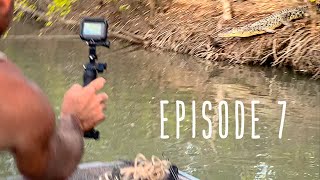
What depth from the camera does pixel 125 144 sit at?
5.81 metres

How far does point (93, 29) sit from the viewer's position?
2301mm

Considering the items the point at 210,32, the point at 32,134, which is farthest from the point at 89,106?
the point at 210,32

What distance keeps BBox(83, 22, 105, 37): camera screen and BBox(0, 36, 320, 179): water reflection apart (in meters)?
2.89

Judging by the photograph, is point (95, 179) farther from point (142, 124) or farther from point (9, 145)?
point (142, 124)

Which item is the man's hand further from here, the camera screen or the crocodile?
the crocodile

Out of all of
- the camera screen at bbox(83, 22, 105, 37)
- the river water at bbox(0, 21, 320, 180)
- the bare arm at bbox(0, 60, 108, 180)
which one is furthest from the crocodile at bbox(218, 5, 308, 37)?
the bare arm at bbox(0, 60, 108, 180)

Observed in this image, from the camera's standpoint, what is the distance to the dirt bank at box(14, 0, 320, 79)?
373 inches

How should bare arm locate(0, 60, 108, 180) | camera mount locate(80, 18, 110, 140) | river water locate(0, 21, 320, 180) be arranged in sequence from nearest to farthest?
bare arm locate(0, 60, 108, 180) → camera mount locate(80, 18, 110, 140) → river water locate(0, 21, 320, 180)

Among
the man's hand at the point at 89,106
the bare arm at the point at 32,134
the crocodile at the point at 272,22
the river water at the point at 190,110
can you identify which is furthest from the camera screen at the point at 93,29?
the crocodile at the point at 272,22

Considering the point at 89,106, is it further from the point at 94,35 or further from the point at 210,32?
the point at 210,32

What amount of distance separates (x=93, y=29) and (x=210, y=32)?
899cm

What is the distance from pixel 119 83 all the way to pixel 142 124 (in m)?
2.21

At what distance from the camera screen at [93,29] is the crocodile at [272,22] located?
7.99m

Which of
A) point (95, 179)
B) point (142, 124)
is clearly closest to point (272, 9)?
point (142, 124)
